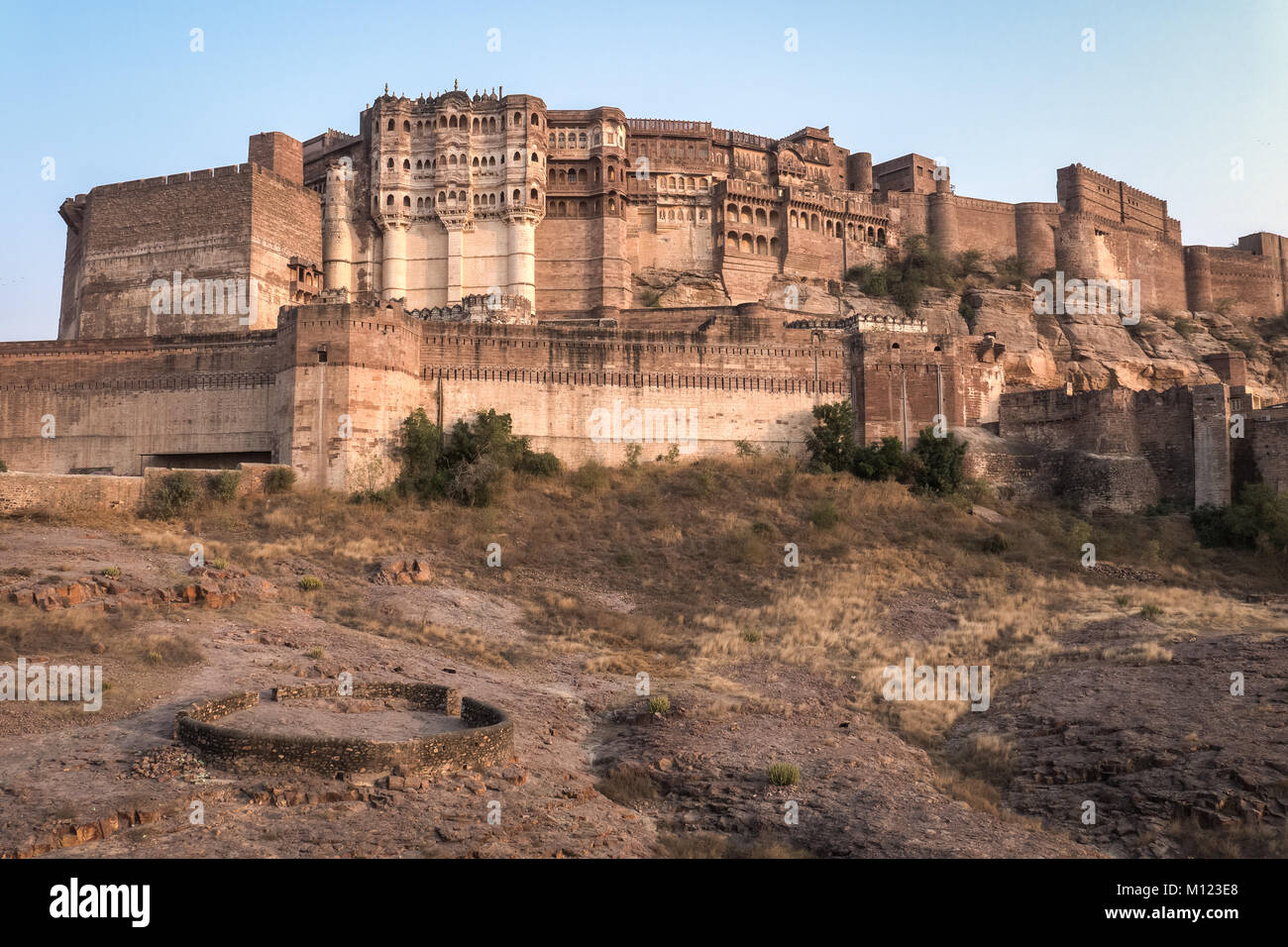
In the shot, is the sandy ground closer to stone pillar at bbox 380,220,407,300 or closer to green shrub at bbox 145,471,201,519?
green shrub at bbox 145,471,201,519

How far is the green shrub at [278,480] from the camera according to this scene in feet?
94.8

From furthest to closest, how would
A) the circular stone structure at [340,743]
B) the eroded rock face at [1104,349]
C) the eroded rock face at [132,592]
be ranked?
the eroded rock face at [1104,349] < the eroded rock face at [132,592] < the circular stone structure at [340,743]

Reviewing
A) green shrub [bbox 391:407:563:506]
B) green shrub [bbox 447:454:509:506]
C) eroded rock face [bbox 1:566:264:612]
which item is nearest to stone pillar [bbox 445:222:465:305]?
green shrub [bbox 391:407:563:506]

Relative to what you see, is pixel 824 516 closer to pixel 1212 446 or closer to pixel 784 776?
pixel 1212 446

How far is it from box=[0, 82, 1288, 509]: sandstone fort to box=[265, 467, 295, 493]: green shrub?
20.3 inches

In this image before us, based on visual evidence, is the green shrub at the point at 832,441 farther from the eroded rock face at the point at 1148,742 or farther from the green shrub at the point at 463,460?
the eroded rock face at the point at 1148,742

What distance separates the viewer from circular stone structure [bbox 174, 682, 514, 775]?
40.5 ft

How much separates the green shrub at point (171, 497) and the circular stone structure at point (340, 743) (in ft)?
42.2

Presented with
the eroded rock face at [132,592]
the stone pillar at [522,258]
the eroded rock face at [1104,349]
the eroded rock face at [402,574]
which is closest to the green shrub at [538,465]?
the eroded rock face at [402,574]

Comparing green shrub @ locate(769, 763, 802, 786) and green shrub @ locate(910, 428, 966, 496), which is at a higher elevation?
green shrub @ locate(910, 428, 966, 496)

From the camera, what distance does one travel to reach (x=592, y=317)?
45.2 metres

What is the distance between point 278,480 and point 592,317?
61.2ft

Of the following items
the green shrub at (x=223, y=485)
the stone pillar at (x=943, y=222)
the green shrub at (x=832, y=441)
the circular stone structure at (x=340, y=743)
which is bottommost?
the circular stone structure at (x=340, y=743)

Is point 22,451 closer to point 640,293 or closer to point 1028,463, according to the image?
point 640,293
